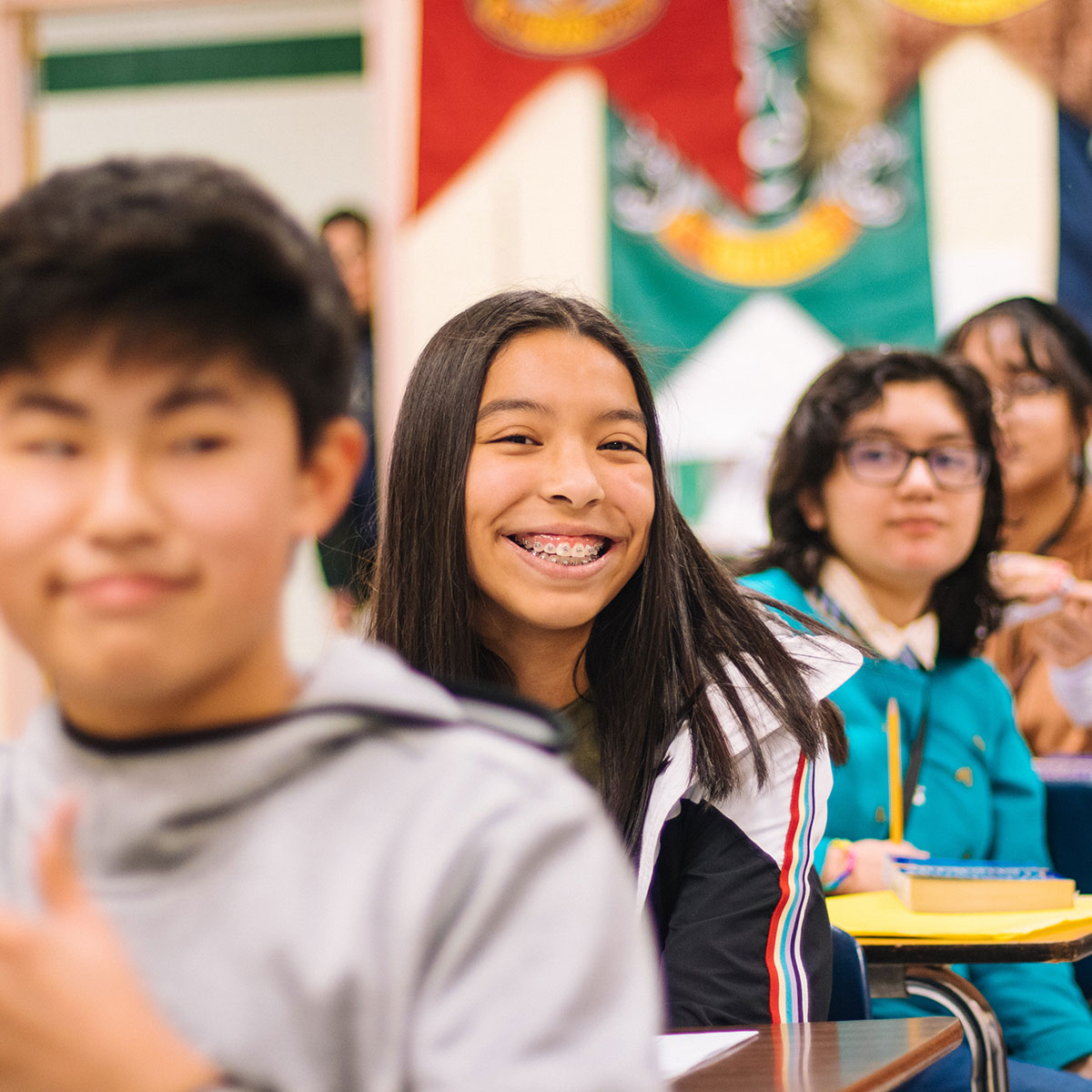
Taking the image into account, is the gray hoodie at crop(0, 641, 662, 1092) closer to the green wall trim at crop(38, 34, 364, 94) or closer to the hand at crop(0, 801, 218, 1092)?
the hand at crop(0, 801, 218, 1092)

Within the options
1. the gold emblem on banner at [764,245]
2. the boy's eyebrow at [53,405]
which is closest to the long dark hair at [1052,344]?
the gold emblem on banner at [764,245]

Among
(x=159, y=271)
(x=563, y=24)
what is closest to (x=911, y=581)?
(x=159, y=271)

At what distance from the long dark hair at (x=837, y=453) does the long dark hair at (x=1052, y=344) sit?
74 centimetres

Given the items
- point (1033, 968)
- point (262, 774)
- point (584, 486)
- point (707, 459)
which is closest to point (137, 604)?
point (262, 774)

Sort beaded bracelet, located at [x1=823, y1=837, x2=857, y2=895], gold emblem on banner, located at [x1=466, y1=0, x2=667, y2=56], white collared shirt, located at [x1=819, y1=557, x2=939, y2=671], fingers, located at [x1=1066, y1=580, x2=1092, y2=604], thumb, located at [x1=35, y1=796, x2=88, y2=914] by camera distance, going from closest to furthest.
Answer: thumb, located at [x1=35, y1=796, x2=88, y2=914]
beaded bracelet, located at [x1=823, y1=837, x2=857, y2=895]
white collared shirt, located at [x1=819, y1=557, x2=939, y2=671]
fingers, located at [x1=1066, y1=580, x2=1092, y2=604]
gold emblem on banner, located at [x1=466, y1=0, x2=667, y2=56]

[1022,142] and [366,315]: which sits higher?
[1022,142]

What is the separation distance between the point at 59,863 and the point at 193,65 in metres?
6.77

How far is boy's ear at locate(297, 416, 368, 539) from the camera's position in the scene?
0.73m

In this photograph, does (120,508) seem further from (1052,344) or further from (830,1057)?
(1052,344)

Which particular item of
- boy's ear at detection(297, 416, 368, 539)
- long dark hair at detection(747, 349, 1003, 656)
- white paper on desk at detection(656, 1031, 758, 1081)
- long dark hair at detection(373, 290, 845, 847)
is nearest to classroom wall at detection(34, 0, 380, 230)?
long dark hair at detection(747, 349, 1003, 656)

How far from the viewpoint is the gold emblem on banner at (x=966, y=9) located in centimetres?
460

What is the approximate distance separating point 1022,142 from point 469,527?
369 cm

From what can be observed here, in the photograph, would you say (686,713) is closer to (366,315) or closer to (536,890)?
(536,890)

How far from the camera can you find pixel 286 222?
2.30ft
